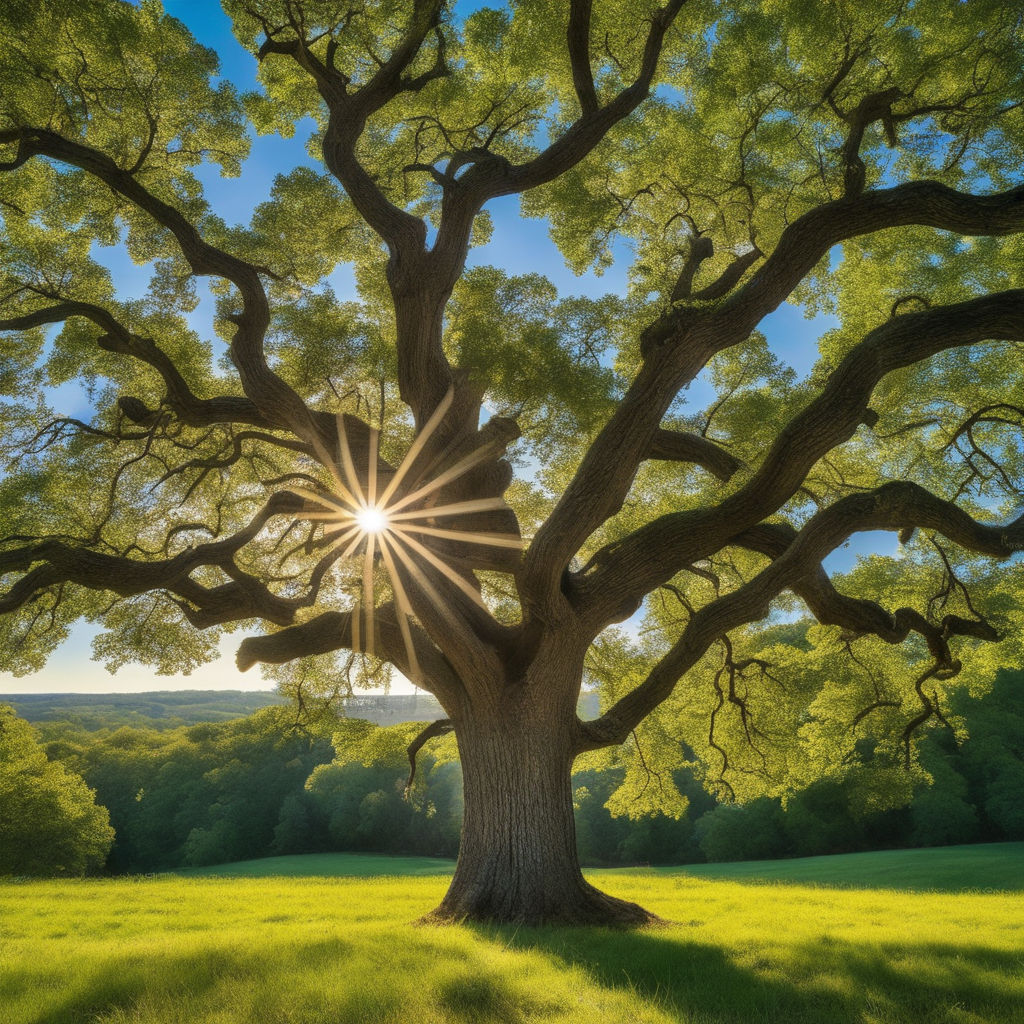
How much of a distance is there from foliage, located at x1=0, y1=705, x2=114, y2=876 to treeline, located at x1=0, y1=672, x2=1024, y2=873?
75 millimetres

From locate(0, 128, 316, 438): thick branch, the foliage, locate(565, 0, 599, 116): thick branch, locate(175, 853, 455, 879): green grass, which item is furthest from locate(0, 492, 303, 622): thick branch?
the foliage

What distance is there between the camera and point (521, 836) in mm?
7168

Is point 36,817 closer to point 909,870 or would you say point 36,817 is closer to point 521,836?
point 521,836

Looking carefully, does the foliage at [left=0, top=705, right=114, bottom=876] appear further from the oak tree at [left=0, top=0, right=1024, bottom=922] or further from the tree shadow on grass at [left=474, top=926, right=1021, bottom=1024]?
the tree shadow on grass at [left=474, top=926, right=1021, bottom=1024]

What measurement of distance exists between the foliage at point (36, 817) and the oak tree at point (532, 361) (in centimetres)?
2650

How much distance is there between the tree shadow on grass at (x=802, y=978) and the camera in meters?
3.49

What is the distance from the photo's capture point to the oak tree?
6949mm

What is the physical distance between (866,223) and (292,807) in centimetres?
5266

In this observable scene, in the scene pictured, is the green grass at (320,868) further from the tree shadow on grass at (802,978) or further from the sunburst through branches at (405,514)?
the tree shadow on grass at (802,978)

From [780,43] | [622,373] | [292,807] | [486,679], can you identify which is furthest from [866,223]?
[292,807]

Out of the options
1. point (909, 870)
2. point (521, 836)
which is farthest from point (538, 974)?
point (909, 870)

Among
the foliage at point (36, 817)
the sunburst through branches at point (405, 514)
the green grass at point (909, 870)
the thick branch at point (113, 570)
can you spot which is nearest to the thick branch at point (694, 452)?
the sunburst through branches at point (405, 514)

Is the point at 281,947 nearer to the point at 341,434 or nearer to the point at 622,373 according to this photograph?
the point at 341,434

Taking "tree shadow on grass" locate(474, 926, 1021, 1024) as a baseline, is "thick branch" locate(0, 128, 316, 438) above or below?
above
